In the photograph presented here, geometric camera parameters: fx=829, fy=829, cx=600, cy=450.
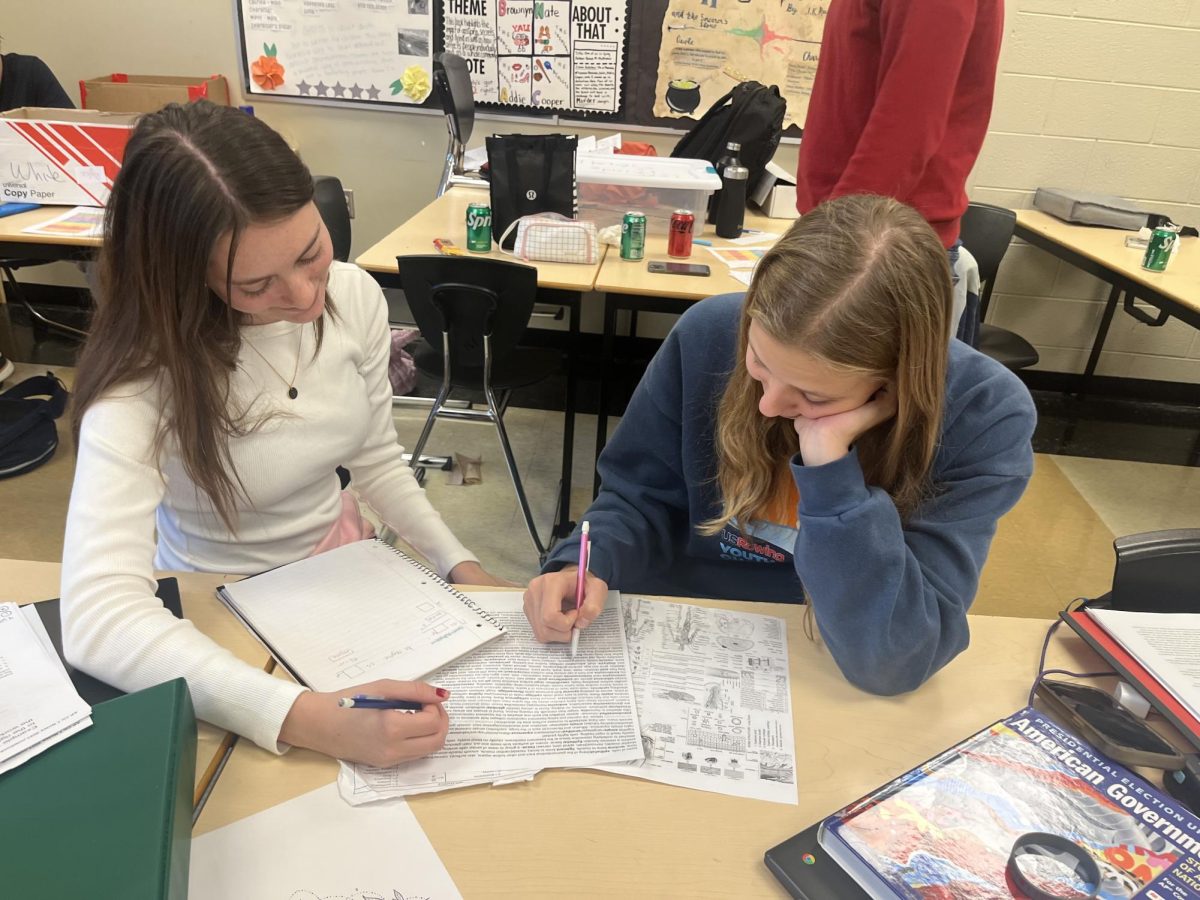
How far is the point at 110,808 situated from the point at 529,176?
2124mm

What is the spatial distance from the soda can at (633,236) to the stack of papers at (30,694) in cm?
188

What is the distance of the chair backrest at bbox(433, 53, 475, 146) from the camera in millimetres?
2918

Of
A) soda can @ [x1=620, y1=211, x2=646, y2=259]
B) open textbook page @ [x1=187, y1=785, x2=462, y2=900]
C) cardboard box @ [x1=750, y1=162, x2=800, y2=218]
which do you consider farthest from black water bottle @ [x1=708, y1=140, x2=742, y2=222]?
open textbook page @ [x1=187, y1=785, x2=462, y2=900]

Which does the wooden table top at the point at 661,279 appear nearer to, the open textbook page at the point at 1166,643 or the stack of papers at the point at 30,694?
the open textbook page at the point at 1166,643

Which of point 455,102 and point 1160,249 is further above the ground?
point 455,102

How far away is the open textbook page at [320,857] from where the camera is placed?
657mm

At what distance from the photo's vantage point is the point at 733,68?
340 centimetres

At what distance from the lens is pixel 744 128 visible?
2.88m

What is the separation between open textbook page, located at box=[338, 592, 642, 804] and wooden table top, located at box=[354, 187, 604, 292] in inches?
56.3

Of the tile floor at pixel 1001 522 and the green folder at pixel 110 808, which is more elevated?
the green folder at pixel 110 808

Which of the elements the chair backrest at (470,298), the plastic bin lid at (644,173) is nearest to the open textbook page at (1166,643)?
the chair backrest at (470,298)

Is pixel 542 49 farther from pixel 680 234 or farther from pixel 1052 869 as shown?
pixel 1052 869

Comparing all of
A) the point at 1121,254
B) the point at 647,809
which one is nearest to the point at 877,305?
the point at 647,809

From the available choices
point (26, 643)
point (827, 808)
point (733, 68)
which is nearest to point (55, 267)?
point (733, 68)
